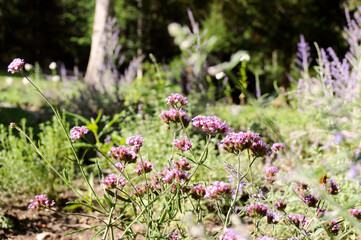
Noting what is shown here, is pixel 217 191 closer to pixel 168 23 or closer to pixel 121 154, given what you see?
pixel 121 154

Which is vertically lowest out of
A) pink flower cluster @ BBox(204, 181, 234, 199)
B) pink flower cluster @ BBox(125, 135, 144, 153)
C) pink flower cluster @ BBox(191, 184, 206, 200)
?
pink flower cluster @ BBox(191, 184, 206, 200)

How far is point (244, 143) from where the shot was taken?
1229 millimetres

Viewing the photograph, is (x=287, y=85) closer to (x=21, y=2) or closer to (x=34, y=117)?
(x=34, y=117)

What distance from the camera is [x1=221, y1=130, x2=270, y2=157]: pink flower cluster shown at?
1.23 meters

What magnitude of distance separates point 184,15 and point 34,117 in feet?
46.9

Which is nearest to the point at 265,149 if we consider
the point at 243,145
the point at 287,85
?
the point at 243,145

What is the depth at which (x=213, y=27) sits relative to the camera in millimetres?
13891

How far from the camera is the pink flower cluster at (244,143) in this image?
123cm

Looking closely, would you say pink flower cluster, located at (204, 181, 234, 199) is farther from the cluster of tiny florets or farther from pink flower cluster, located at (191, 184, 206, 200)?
the cluster of tiny florets

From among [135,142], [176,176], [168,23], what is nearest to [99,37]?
[135,142]

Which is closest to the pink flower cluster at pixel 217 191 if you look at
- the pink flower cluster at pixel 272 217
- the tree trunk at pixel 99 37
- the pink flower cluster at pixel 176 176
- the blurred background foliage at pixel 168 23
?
the pink flower cluster at pixel 176 176

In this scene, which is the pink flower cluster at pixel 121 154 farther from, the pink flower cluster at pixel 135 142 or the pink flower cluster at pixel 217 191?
the pink flower cluster at pixel 217 191

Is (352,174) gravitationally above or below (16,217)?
above

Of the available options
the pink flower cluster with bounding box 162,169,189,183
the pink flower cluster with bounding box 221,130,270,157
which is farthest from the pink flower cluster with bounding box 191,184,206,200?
the pink flower cluster with bounding box 221,130,270,157
